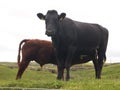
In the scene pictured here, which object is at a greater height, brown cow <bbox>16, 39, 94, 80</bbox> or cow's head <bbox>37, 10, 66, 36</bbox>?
cow's head <bbox>37, 10, 66, 36</bbox>

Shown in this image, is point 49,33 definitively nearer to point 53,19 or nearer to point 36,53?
point 53,19

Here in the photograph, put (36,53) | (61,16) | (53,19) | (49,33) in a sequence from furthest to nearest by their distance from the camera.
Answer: (36,53) → (61,16) → (53,19) → (49,33)

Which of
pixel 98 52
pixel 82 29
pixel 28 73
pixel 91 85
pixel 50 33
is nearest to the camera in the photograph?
pixel 91 85

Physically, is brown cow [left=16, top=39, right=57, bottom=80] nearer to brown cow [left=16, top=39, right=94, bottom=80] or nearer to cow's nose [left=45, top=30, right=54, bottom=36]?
brown cow [left=16, top=39, right=94, bottom=80]

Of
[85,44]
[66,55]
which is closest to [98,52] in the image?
[85,44]

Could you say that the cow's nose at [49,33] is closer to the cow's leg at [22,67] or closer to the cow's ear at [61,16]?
the cow's ear at [61,16]

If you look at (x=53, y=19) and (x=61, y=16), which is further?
(x=61, y=16)

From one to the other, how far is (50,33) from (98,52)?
15.7ft

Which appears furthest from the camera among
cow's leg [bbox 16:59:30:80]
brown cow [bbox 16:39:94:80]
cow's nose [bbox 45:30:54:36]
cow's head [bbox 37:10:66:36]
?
brown cow [bbox 16:39:94:80]

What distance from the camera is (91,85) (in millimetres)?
14320

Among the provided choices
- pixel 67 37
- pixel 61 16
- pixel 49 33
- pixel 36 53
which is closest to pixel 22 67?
pixel 36 53

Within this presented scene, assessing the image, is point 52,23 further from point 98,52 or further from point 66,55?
point 98,52

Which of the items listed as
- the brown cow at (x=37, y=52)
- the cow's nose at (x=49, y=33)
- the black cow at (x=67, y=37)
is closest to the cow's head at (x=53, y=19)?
the black cow at (x=67, y=37)

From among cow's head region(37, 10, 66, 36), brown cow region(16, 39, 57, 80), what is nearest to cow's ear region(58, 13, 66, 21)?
cow's head region(37, 10, 66, 36)
